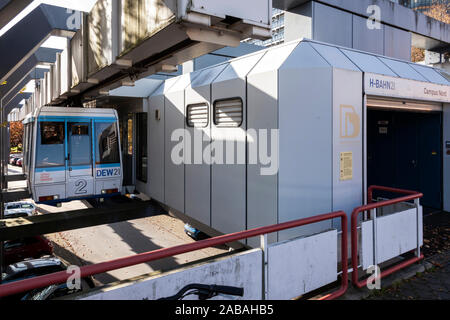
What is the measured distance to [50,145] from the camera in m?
8.62

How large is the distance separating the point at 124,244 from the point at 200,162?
3.03 metres

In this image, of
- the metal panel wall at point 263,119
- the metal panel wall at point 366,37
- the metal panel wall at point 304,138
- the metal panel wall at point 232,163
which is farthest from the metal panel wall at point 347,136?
the metal panel wall at point 366,37

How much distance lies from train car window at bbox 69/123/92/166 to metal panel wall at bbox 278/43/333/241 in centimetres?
604

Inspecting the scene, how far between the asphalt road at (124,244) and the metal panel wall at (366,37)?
26.1ft

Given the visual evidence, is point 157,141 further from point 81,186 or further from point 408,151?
point 408,151

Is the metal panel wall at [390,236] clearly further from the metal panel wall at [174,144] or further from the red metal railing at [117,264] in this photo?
the metal panel wall at [174,144]

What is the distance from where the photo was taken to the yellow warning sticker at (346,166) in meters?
5.83

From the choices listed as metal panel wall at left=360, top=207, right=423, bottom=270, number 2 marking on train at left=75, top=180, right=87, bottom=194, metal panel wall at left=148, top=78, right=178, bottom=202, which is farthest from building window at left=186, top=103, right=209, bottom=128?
metal panel wall at left=360, top=207, right=423, bottom=270

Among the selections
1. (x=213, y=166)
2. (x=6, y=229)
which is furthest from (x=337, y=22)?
(x=6, y=229)

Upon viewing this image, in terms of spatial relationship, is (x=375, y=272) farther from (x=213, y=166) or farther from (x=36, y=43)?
(x=36, y=43)

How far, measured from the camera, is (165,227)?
987 centimetres

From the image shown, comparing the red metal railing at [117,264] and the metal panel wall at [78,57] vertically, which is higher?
the metal panel wall at [78,57]
